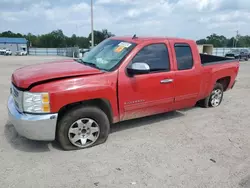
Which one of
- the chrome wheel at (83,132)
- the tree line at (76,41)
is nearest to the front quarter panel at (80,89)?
the chrome wheel at (83,132)

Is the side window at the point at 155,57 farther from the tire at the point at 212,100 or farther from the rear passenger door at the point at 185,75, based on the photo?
the tire at the point at 212,100

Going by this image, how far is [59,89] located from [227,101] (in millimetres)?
5430

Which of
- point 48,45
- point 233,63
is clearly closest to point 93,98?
point 233,63

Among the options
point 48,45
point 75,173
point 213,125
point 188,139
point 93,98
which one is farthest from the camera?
point 48,45

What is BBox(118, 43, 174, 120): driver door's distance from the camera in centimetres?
393

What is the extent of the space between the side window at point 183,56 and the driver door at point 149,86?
0.96ft

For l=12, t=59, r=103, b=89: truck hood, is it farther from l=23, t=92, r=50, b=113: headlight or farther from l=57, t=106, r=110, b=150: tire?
l=57, t=106, r=110, b=150: tire

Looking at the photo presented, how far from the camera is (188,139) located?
417cm

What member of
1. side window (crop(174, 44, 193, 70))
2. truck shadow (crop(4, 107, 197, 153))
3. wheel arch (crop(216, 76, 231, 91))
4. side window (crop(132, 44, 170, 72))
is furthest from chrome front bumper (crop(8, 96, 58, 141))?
wheel arch (crop(216, 76, 231, 91))

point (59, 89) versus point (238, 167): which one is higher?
point (59, 89)

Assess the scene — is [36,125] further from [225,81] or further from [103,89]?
[225,81]

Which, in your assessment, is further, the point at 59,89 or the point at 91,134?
the point at 91,134

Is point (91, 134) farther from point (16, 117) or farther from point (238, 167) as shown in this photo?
point (238, 167)

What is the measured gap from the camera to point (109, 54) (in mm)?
4258
